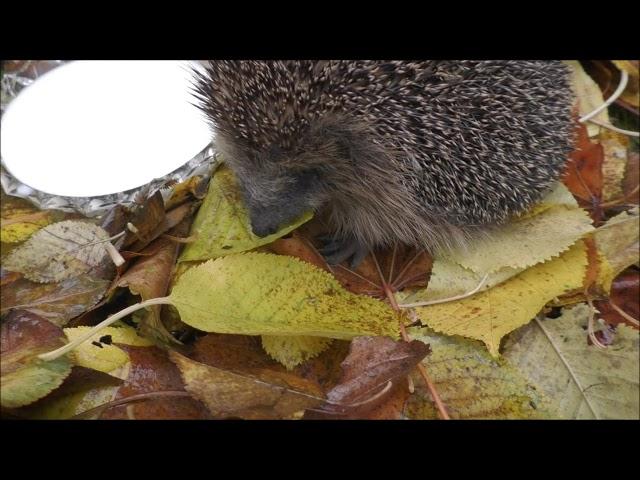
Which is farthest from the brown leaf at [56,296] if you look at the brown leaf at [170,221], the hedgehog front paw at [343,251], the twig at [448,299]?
the twig at [448,299]

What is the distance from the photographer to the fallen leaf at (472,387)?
114cm

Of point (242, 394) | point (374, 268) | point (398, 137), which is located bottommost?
point (374, 268)

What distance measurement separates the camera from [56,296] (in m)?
1.23

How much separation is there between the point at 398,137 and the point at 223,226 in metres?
0.45

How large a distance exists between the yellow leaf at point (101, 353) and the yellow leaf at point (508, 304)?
0.62 metres

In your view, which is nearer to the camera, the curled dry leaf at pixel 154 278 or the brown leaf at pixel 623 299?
the curled dry leaf at pixel 154 278

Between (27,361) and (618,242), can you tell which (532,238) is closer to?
(618,242)

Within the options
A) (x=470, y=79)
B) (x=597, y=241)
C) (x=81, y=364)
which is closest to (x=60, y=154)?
(x=81, y=364)

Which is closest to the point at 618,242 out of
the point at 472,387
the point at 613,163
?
the point at 613,163

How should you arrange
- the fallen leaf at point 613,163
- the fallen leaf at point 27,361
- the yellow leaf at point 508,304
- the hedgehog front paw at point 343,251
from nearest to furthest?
1. the fallen leaf at point 27,361
2. the yellow leaf at point 508,304
3. the hedgehog front paw at point 343,251
4. the fallen leaf at point 613,163

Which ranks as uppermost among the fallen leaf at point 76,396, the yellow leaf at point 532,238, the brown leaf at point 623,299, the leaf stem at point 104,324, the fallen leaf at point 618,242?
the leaf stem at point 104,324

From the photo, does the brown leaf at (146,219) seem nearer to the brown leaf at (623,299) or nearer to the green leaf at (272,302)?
the green leaf at (272,302)

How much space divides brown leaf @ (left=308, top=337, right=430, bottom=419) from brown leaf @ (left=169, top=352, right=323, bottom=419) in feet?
0.18

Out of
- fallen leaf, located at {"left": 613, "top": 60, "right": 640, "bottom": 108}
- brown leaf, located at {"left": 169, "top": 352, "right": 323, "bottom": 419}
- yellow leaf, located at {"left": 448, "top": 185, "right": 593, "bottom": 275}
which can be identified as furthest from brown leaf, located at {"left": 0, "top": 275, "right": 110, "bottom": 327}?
fallen leaf, located at {"left": 613, "top": 60, "right": 640, "bottom": 108}
